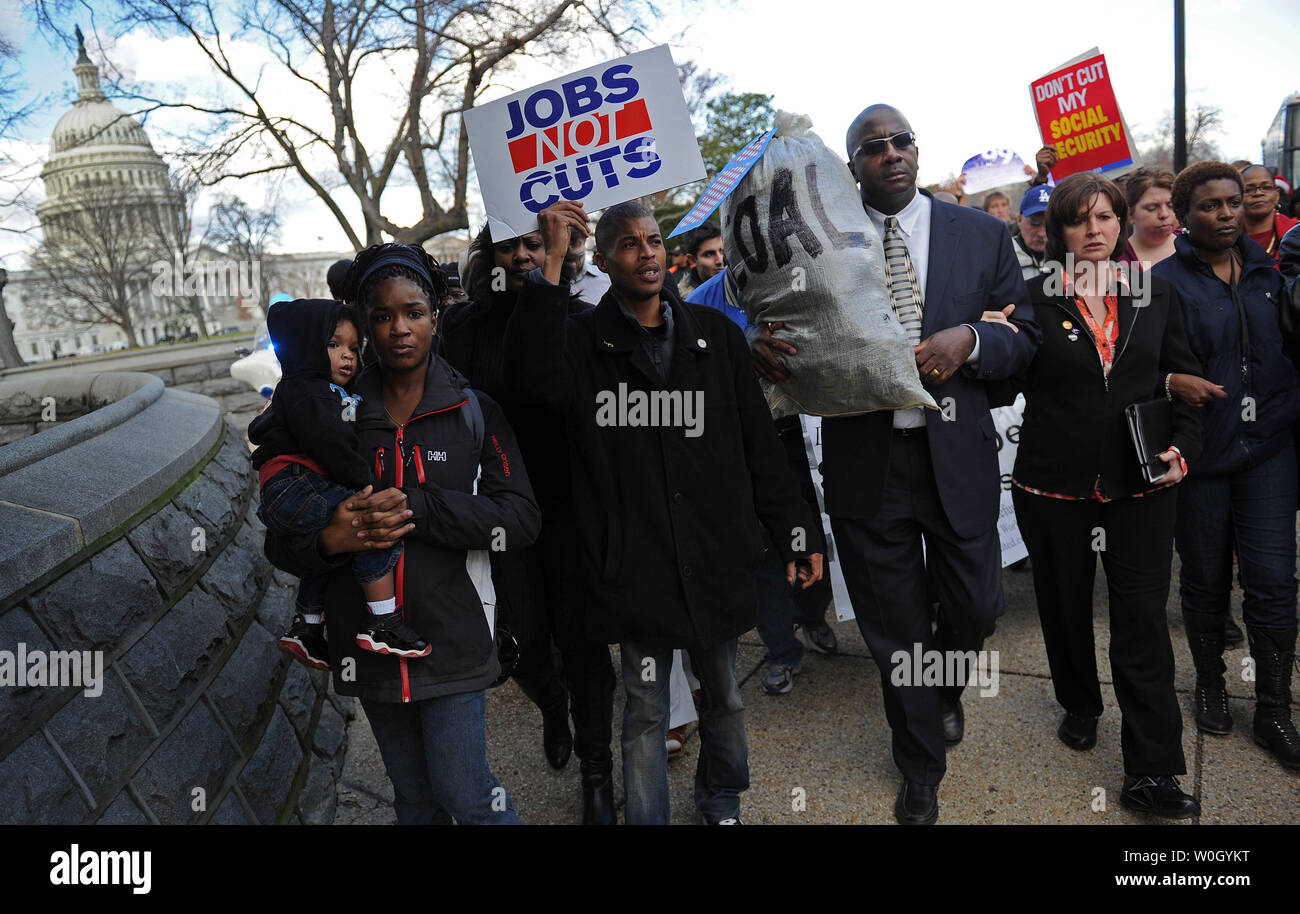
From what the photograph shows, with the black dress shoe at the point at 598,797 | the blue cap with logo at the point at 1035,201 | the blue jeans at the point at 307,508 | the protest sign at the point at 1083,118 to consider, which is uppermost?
the protest sign at the point at 1083,118

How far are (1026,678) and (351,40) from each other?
675 inches

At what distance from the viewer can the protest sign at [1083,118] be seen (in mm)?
Result: 6148

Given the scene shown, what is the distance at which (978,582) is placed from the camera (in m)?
2.91

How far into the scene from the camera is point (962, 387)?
113 inches

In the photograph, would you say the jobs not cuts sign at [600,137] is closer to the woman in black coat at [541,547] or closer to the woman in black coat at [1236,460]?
the woman in black coat at [541,547]

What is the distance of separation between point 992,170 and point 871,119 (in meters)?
4.67

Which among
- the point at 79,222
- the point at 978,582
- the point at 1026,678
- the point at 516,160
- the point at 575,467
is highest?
the point at 79,222

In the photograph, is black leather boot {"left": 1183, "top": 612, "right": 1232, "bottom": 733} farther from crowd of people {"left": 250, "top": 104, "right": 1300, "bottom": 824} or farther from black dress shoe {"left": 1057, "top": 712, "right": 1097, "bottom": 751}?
black dress shoe {"left": 1057, "top": 712, "right": 1097, "bottom": 751}

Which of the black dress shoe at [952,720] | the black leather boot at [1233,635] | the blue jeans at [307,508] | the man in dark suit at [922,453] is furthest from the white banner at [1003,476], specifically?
the blue jeans at [307,508]

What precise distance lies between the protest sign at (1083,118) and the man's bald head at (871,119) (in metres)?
4.15

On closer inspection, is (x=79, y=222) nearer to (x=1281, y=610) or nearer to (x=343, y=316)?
(x=343, y=316)
